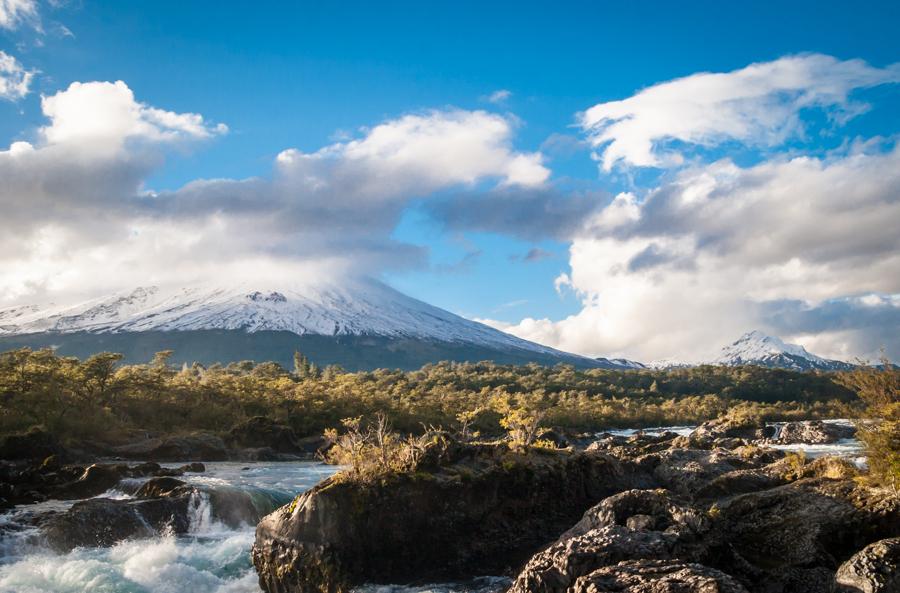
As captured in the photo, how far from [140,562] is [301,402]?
43.4m

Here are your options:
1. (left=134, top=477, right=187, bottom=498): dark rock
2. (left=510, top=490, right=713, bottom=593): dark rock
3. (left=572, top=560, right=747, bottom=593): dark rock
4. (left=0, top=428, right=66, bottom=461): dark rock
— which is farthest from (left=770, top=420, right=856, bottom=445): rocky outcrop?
(left=0, top=428, right=66, bottom=461): dark rock

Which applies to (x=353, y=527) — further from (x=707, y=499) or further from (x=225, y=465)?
→ (x=225, y=465)

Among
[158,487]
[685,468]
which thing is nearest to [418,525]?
[685,468]

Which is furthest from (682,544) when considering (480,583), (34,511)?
(34,511)

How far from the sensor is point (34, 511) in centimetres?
2058

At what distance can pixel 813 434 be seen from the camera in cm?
4922

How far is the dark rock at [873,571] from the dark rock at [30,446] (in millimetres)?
33924

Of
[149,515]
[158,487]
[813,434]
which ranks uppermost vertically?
[158,487]

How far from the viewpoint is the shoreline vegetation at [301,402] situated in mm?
40500

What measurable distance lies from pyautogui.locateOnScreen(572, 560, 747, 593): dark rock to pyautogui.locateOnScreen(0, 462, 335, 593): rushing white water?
929cm

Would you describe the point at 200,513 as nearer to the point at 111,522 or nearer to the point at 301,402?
the point at 111,522

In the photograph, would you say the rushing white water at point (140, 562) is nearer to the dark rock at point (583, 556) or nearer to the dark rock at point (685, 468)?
the dark rock at point (583, 556)

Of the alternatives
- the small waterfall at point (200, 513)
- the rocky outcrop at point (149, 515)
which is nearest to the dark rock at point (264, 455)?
the rocky outcrop at point (149, 515)

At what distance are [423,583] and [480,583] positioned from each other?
117cm
